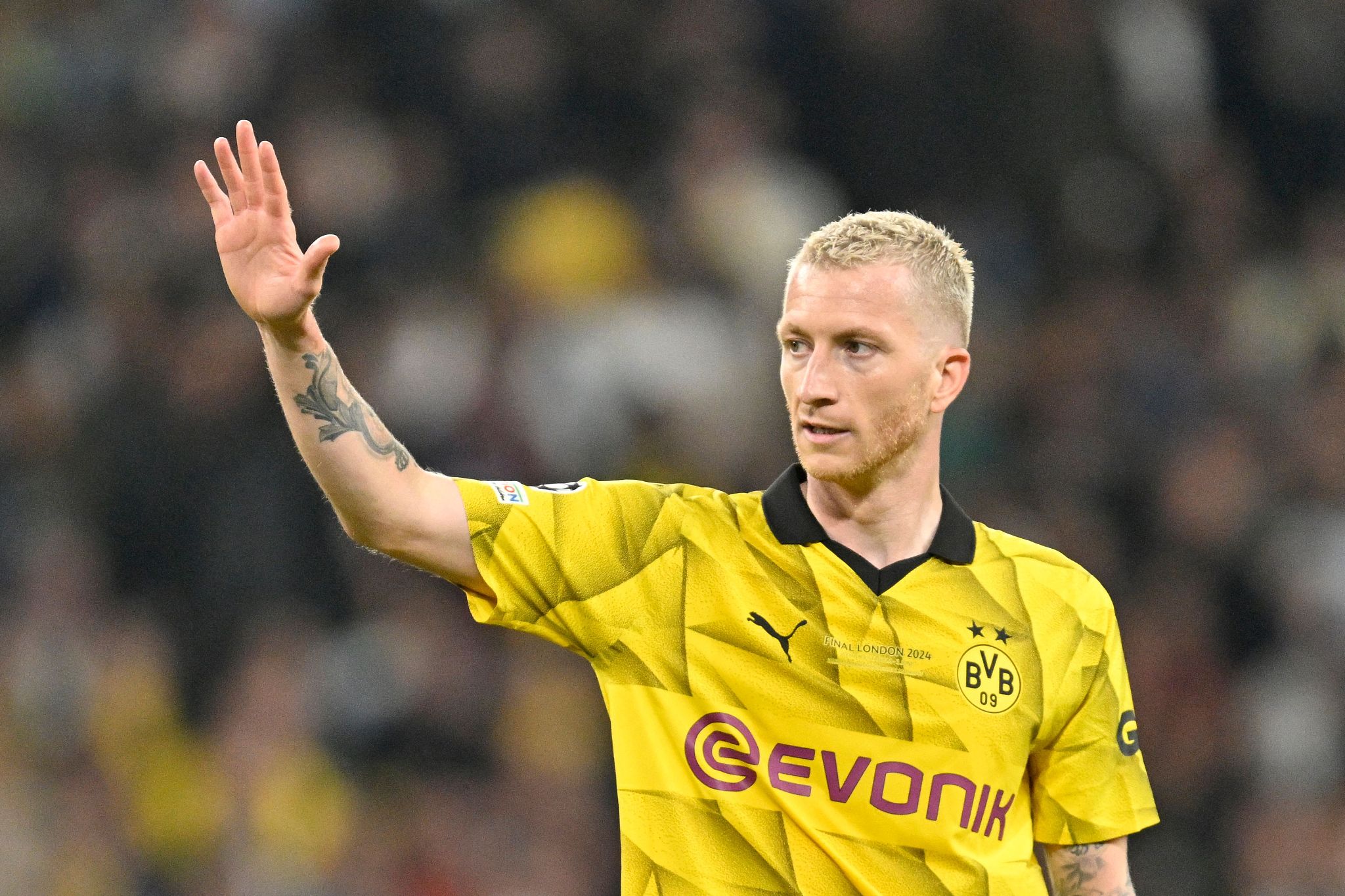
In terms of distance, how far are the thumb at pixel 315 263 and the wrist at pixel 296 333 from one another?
0.05 meters

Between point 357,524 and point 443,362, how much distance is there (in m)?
5.55

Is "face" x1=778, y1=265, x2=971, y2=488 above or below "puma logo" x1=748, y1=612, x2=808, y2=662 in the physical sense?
above

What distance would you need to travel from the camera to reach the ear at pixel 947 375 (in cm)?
370

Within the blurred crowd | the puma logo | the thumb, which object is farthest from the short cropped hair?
the blurred crowd

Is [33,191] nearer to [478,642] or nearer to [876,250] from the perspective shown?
[478,642]

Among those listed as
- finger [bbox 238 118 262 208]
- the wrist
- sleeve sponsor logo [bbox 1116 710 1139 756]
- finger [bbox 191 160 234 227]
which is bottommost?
sleeve sponsor logo [bbox 1116 710 1139 756]

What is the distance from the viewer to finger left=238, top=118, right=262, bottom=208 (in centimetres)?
322

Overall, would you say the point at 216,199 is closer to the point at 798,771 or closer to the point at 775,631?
the point at 775,631

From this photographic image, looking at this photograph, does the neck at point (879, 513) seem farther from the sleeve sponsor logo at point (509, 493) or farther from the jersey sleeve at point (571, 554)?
the sleeve sponsor logo at point (509, 493)

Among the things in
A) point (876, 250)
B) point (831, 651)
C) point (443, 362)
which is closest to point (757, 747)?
point (831, 651)

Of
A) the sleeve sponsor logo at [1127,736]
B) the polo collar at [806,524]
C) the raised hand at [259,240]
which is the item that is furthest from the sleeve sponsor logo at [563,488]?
the sleeve sponsor logo at [1127,736]

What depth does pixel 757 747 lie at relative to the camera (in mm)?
3520

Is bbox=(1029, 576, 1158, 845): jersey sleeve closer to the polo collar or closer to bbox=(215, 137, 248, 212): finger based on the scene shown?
the polo collar

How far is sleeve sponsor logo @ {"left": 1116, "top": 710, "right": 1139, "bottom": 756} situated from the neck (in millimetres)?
574
